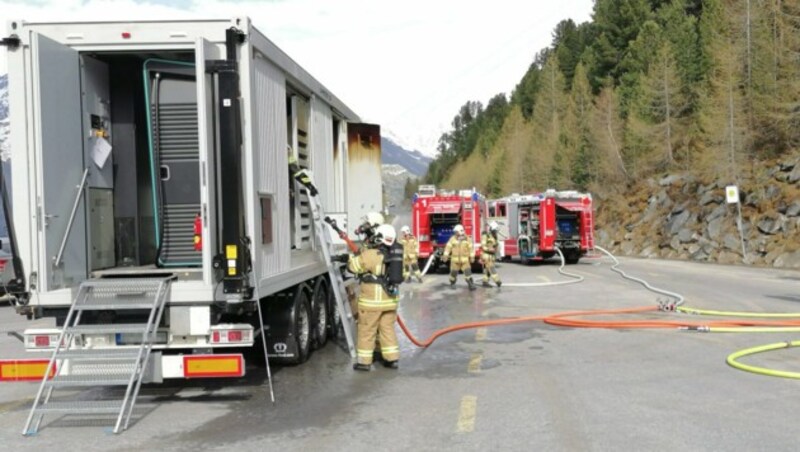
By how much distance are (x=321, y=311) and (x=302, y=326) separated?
1.03 m

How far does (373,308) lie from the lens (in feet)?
25.9

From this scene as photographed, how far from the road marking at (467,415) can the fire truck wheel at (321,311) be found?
290cm

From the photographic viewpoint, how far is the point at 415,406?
6.33m

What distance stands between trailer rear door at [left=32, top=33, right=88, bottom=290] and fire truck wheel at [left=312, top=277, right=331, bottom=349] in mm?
2930

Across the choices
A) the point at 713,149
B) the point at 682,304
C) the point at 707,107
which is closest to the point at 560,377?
the point at 682,304

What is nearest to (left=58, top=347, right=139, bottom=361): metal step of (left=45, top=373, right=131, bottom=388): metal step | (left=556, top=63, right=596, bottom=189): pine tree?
(left=45, top=373, right=131, bottom=388): metal step

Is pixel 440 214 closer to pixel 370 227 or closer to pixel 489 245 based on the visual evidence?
pixel 489 245

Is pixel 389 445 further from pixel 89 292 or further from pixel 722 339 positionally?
pixel 722 339

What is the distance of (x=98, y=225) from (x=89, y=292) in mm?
1033

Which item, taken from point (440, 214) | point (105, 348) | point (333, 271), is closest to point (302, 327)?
point (333, 271)

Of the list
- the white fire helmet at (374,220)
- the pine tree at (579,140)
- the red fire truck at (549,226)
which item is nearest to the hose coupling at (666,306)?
the white fire helmet at (374,220)

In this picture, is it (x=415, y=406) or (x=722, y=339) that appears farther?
(x=722, y=339)

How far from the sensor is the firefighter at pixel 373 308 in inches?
310

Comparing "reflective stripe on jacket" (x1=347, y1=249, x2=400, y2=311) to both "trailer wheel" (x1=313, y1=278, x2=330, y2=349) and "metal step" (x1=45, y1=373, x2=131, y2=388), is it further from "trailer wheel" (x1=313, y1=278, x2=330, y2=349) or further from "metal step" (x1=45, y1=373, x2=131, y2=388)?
"metal step" (x1=45, y1=373, x2=131, y2=388)
